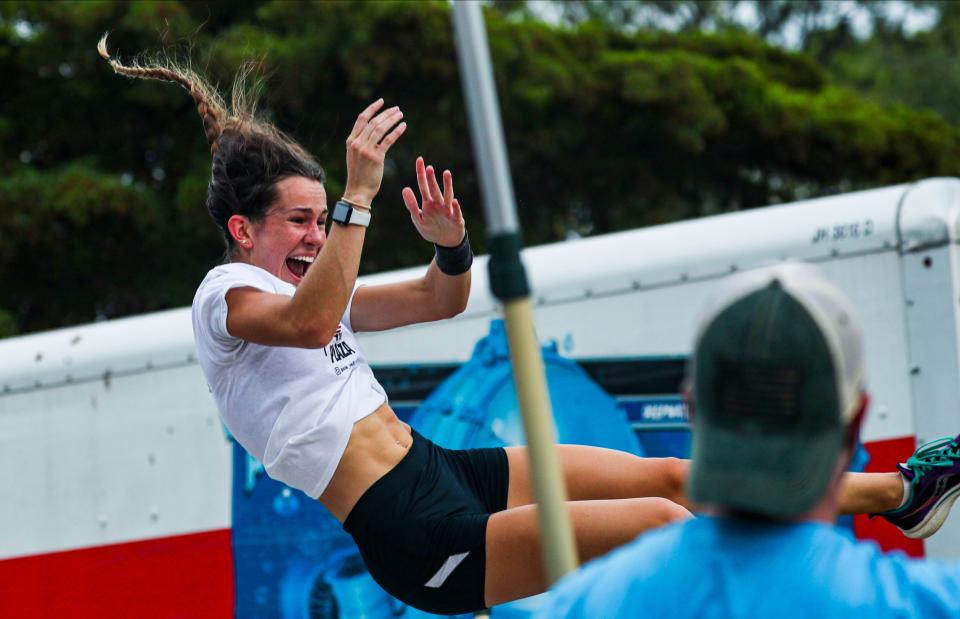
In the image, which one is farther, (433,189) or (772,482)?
(433,189)

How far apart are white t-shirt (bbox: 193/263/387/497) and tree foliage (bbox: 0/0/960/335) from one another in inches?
256

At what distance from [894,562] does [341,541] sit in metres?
3.37

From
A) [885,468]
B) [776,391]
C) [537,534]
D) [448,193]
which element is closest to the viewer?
[776,391]

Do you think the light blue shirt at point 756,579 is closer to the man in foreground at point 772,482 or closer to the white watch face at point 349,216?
the man in foreground at point 772,482

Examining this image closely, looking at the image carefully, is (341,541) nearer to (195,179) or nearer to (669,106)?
(195,179)

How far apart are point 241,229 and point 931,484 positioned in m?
1.86

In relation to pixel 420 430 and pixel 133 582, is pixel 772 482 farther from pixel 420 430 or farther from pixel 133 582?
pixel 133 582

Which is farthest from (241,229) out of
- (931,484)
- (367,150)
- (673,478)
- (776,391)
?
(776,391)

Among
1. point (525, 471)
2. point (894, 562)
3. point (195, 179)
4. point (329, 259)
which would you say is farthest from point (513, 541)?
point (195, 179)

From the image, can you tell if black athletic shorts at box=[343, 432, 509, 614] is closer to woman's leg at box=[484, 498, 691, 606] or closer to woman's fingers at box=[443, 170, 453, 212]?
woman's leg at box=[484, 498, 691, 606]

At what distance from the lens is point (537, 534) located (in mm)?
2631

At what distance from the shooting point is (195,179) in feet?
33.3

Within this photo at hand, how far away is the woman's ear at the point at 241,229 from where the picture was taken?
3.02 meters

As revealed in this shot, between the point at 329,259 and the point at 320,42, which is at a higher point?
the point at 320,42
